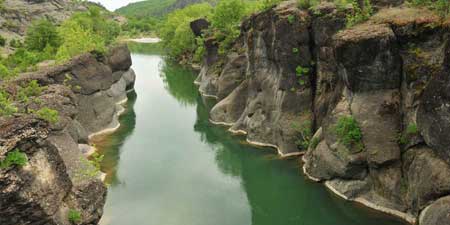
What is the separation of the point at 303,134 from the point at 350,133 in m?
7.29

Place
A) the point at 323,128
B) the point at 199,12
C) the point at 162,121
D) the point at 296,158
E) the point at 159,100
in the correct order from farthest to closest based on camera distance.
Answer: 1. the point at 199,12
2. the point at 159,100
3. the point at 162,121
4. the point at 296,158
5. the point at 323,128

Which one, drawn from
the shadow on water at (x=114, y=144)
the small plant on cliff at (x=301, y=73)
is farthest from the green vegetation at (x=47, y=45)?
the small plant on cliff at (x=301, y=73)

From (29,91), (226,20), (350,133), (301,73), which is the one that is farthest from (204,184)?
(226,20)

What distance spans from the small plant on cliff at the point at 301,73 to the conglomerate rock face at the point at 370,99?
78mm

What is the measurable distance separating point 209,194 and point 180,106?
28309mm

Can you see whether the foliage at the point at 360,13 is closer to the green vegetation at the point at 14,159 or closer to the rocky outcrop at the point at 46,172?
the rocky outcrop at the point at 46,172

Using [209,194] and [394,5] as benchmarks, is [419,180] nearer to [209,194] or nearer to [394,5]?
[394,5]

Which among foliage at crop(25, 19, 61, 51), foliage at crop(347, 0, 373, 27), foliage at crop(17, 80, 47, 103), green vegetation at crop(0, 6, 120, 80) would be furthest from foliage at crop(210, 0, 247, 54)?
foliage at crop(17, 80, 47, 103)

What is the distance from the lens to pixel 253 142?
36.2 meters

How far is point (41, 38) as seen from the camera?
181ft

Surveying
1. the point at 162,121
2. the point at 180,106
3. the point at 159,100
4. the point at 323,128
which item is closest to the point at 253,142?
the point at 323,128

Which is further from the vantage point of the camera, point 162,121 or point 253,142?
point 162,121

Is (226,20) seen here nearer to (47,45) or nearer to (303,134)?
(47,45)

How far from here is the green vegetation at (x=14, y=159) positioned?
16422 millimetres
